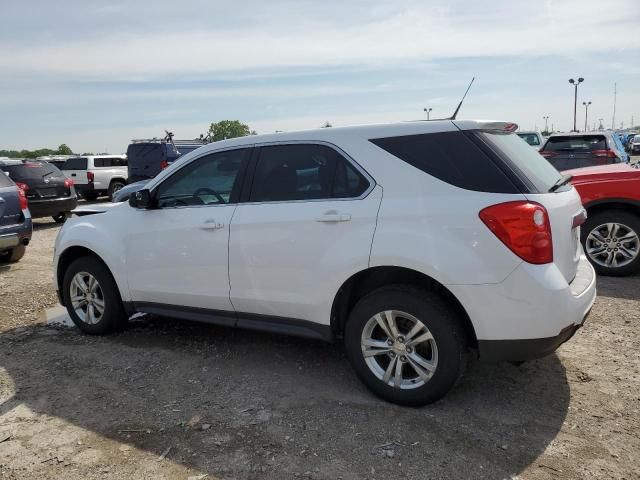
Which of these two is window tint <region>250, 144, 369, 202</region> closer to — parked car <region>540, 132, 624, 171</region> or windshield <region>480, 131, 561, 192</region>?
windshield <region>480, 131, 561, 192</region>

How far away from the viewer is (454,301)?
128 inches

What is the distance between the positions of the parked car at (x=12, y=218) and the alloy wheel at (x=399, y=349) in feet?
21.2

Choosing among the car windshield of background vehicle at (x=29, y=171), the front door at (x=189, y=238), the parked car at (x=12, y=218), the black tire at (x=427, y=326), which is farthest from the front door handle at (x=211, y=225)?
the car windshield of background vehicle at (x=29, y=171)

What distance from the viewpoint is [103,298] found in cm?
487

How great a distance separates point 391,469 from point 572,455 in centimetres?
97

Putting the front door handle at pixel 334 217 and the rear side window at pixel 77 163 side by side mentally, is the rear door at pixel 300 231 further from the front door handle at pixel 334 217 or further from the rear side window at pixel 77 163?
the rear side window at pixel 77 163

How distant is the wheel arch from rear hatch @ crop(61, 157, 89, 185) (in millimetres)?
16981

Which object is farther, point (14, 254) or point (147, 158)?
point (147, 158)

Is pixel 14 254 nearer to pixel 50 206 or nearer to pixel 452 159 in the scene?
pixel 50 206

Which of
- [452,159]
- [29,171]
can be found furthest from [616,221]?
[29,171]

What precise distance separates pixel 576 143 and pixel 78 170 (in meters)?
15.5

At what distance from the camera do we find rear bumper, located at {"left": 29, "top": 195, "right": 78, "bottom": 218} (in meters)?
12.5

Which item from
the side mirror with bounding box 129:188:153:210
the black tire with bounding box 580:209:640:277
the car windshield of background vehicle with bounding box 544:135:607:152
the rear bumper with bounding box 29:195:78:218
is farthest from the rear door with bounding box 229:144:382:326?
the rear bumper with bounding box 29:195:78:218

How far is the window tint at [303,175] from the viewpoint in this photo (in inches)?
139
